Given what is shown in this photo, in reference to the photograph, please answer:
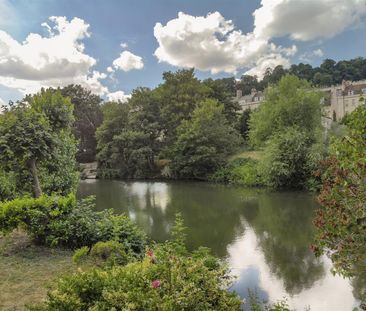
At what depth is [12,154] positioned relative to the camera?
9.41m

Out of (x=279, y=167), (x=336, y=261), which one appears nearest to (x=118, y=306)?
(x=336, y=261)

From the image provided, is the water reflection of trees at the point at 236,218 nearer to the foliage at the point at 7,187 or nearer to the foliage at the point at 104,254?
the foliage at the point at 104,254

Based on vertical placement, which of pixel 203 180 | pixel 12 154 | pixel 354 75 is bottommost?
pixel 203 180

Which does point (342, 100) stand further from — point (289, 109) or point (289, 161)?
point (289, 161)

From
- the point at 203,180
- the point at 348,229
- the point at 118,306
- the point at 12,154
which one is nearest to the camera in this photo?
the point at 118,306

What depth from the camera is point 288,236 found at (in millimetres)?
11109

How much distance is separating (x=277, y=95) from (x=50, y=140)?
64.3 feet

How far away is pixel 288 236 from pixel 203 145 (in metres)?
17.9

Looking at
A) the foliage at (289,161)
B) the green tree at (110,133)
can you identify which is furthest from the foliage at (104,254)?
the green tree at (110,133)

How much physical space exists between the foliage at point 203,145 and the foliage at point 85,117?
19.0 m

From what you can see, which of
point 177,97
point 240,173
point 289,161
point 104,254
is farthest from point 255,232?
point 177,97

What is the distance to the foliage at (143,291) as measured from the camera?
3908 millimetres

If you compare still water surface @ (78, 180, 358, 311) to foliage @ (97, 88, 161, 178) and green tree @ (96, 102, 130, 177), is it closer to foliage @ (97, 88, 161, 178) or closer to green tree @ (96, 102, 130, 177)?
foliage @ (97, 88, 161, 178)

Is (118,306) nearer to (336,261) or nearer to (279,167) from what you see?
(336,261)
